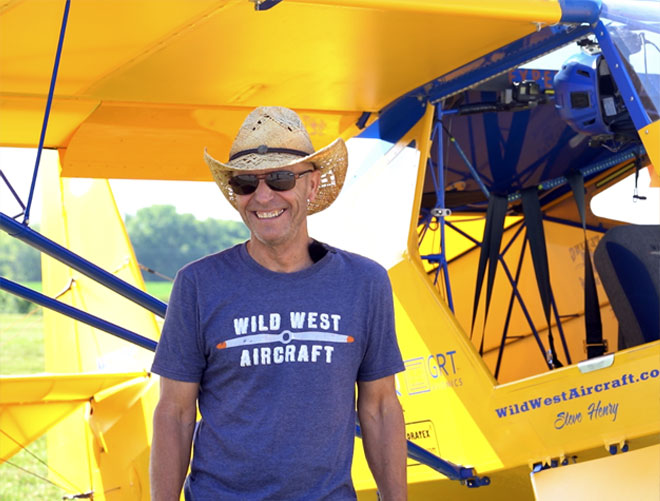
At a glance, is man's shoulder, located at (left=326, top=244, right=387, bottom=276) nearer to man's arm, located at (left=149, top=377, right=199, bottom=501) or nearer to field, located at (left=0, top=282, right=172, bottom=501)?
man's arm, located at (left=149, top=377, right=199, bottom=501)

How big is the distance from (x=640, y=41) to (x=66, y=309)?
2.58 metres

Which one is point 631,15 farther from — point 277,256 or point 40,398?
point 40,398

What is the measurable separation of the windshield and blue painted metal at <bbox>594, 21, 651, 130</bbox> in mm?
16

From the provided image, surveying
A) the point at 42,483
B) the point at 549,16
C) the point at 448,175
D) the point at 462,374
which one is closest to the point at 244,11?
the point at 549,16

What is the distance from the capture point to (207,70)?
4637mm

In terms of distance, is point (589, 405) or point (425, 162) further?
point (425, 162)

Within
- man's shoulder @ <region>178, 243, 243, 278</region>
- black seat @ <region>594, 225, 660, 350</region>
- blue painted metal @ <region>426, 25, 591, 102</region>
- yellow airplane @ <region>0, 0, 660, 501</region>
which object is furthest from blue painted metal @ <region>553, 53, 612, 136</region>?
man's shoulder @ <region>178, 243, 243, 278</region>

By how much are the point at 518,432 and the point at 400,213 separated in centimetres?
118

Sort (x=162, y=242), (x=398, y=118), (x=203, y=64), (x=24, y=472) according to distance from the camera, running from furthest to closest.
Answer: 1. (x=162, y=242)
2. (x=24, y=472)
3. (x=398, y=118)
4. (x=203, y=64)

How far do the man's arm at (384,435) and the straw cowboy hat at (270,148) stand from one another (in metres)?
0.60

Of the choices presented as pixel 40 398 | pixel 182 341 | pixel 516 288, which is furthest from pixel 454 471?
pixel 40 398

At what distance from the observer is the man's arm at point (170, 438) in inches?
93.9

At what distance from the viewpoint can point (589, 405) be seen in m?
4.05

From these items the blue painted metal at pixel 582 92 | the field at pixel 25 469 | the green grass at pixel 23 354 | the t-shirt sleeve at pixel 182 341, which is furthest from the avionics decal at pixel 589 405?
the green grass at pixel 23 354
